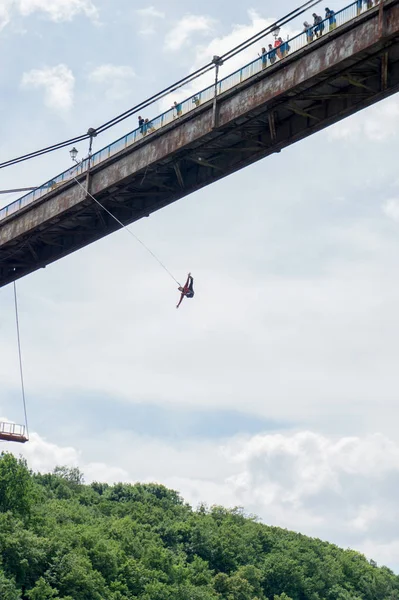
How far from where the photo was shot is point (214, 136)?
101 feet

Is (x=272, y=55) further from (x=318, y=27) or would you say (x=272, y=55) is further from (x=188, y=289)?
(x=188, y=289)

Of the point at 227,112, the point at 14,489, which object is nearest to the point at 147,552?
the point at 14,489

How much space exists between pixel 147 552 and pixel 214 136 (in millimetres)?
57388

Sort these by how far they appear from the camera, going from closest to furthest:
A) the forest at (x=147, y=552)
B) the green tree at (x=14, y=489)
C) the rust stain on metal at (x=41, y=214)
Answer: the rust stain on metal at (x=41, y=214)
the forest at (x=147, y=552)
the green tree at (x=14, y=489)

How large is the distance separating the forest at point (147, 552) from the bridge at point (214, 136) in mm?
30172

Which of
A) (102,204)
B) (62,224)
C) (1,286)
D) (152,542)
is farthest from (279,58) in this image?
(152,542)

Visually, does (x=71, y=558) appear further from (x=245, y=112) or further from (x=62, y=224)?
(x=245, y=112)

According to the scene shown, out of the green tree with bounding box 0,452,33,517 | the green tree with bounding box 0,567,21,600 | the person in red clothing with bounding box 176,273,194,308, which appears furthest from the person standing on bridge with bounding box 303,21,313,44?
the green tree with bounding box 0,452,33,517

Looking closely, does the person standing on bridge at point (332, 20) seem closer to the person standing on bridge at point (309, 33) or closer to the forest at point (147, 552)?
the person standing on bridge at point (309, 33)

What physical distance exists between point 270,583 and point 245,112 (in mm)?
83939

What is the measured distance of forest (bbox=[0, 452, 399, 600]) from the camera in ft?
212

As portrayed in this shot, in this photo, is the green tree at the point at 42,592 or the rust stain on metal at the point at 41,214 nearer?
the rust stain on metal at the point at 41,214

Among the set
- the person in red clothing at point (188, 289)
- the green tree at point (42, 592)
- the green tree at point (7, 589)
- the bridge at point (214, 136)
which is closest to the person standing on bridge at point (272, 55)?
the bridge at point (214, 136)

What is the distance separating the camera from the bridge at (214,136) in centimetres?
2609
